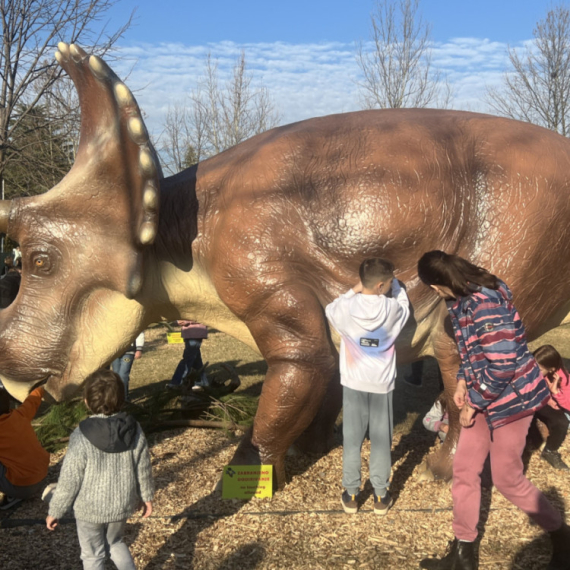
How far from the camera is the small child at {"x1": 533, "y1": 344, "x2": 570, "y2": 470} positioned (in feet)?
12.1

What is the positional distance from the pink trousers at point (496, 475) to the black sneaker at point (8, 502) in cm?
255

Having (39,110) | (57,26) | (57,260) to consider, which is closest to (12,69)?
(57,26)

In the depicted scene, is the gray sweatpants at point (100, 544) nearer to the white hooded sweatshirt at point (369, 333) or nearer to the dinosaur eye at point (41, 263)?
the white hooded sweatshirt at point (369, 333)

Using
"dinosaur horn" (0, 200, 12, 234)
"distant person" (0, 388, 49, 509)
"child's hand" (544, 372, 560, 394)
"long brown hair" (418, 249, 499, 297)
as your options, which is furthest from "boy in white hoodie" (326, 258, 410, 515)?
"dinosaur horn" (0, 200, 12, 234)

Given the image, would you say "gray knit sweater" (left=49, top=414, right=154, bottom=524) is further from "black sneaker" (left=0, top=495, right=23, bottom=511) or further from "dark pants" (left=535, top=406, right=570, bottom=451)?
"dark pants" (left=535, top=406, right=570, bottom=451)

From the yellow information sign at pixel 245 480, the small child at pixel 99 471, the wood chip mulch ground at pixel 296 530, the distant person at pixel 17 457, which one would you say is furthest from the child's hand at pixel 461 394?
the distant person at pixel 17 457

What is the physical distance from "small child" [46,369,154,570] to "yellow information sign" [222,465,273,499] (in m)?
1.05

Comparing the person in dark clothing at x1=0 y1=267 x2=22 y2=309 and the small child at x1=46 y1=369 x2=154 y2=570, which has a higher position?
the person in dark clothing at x1=0 y1=267 x2=22 y2=309

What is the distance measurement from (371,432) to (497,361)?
1.06 m

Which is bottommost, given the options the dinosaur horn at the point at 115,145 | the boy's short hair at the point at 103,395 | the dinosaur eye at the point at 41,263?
the boy's short hair at the point at 103,395

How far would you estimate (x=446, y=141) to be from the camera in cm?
338

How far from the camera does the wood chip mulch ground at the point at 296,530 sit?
2900 millimetres

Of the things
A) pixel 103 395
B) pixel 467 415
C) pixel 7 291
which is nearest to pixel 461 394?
pixel 467 415

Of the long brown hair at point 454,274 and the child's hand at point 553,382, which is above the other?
the long brown hair at point 454,274
